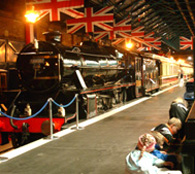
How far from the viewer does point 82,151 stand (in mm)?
5207

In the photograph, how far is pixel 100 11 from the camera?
11539mm

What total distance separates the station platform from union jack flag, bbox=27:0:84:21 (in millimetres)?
3601

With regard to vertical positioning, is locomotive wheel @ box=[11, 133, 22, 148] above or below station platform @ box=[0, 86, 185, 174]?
below

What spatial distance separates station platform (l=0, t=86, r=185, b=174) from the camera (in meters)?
4.28

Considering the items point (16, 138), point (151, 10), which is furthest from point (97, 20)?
point (151, 10)

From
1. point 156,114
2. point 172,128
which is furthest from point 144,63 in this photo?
point 172,128

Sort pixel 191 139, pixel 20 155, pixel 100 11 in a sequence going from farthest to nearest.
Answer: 1. pixel 100 11
2. pixel 20 155
3. pixel 191 139

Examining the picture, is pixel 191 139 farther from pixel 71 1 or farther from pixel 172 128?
pixel 71 1

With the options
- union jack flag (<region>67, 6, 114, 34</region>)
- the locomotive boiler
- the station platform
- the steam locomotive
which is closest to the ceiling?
union jack flag (<region>67, 6, 114, 34</region>)

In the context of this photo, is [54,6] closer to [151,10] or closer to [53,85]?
[53,85]

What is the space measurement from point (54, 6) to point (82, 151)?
18.0ft

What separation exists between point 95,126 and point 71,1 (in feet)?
13.0

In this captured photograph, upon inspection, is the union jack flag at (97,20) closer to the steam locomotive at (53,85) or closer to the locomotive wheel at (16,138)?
the steam locomotive at (53,85)

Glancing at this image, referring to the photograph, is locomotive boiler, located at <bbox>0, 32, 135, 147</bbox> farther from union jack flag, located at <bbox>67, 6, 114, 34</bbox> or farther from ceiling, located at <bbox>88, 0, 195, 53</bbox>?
ceiling, located at <bbox>88, 0, 195, 53</bbox>
